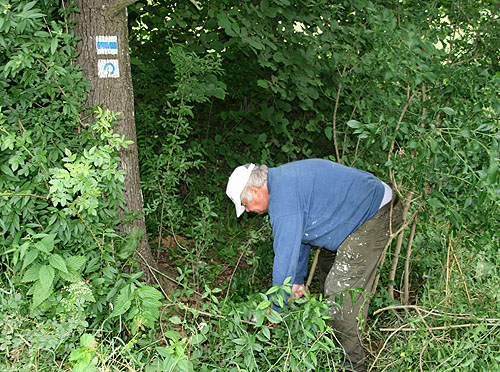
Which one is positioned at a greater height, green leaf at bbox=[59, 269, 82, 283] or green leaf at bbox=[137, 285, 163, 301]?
green leaf at bbox=[59, 269, 82, 283]

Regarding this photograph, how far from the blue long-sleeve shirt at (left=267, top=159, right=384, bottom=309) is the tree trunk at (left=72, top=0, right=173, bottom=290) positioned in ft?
3.36

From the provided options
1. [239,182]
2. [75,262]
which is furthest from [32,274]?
[239,182]

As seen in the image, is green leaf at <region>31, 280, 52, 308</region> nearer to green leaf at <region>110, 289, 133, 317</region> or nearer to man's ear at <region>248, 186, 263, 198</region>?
green leaf at <region>110, 289, 133, 317</region>

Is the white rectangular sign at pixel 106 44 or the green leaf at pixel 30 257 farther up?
the white rectangular sign at pixel 106 44

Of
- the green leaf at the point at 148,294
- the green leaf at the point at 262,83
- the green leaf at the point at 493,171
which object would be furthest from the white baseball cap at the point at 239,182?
the green leaf at the point at 262,83

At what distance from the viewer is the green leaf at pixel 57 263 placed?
8.41ft

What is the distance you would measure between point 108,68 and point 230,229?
234 centimetres

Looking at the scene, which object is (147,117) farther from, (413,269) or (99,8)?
(413,269)

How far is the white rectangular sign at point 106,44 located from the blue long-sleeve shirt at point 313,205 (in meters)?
1.43

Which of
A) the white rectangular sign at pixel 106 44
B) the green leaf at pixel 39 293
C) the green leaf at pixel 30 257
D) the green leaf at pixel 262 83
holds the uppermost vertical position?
the white rectangular sign at pixel 106 44

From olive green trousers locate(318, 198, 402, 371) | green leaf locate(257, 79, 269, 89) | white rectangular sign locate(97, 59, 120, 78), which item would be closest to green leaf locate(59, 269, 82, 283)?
white rectangular sign locate(97, 59, 120, 78)

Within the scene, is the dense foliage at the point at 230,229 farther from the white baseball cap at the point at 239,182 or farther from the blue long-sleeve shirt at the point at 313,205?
the white baseball cap at the point at 239,182

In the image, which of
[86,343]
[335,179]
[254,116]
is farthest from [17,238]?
[254,116]

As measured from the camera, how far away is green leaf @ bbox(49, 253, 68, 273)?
2563 millimetres
